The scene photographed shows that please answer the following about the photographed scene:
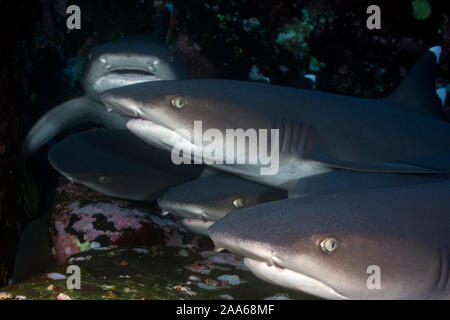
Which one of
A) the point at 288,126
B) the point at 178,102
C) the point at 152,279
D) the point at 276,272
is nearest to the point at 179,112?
the point at 178,102

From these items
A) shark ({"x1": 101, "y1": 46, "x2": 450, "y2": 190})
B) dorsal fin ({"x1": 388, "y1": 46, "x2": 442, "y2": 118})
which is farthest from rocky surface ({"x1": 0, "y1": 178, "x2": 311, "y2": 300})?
dorsal fin ({"x1": 388, "y1": 46, "x2": 442, "y2": 118})

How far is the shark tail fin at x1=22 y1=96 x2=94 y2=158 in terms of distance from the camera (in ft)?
14.2

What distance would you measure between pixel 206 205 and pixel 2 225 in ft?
5.45

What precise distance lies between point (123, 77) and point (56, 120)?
60.7 inches

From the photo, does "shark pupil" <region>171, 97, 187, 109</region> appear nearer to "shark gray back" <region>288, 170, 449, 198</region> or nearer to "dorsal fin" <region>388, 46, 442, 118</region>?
"shark gray back" <region>288, 170, 449, 198</region>

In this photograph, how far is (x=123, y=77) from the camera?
3.76 metres

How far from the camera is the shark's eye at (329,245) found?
1.53 metres

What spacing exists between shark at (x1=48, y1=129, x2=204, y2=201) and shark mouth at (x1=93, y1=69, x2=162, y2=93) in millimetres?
696

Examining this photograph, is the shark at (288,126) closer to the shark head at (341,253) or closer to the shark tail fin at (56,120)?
the shark head at (341,253)

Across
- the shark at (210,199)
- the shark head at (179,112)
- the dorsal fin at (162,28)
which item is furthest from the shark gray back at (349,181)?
the dorsal fin at (162,28)

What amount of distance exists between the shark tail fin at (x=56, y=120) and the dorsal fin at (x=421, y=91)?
12.3 feet

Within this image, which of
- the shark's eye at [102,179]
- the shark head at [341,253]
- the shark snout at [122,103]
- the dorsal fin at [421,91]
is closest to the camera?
the shark head at [341,253]

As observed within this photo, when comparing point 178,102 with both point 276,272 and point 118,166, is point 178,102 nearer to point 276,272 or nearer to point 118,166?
point 276,272

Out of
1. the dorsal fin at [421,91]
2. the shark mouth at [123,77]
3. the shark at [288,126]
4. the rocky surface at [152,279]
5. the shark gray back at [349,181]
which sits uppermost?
the shark mouth at [123,77]
